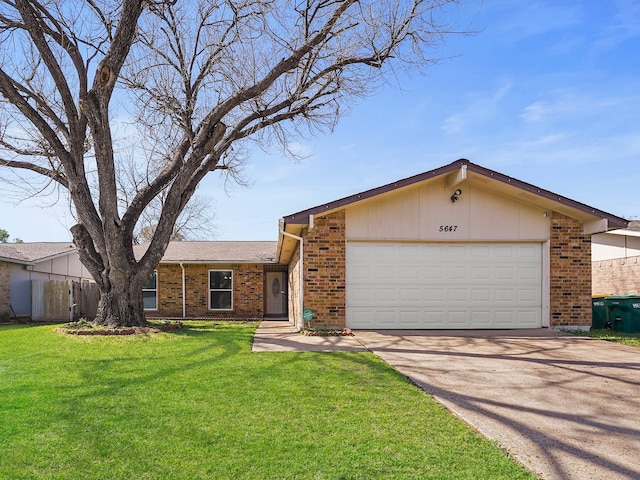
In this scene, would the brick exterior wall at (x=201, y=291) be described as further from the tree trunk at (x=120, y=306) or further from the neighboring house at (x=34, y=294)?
the tree trunk at (x=120, y=306)

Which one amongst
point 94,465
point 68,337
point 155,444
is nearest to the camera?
point 94,465

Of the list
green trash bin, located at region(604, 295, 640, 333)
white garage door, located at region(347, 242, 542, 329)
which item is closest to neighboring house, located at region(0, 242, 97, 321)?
white garage door, located at region(347, 242, 542, 329)

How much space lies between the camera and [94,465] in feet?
11.3

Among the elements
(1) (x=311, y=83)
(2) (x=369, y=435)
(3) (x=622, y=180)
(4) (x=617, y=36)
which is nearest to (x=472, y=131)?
(4) (x=617, y=36)

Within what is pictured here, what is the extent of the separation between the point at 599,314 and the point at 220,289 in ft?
43.9

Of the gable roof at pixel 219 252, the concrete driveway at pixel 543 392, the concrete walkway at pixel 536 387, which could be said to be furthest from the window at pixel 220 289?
the concrete driveway at pixel 543 392

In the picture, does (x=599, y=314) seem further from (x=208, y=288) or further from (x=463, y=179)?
(x=208, y=288)

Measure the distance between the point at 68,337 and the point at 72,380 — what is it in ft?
15.8

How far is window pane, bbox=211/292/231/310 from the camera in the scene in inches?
746

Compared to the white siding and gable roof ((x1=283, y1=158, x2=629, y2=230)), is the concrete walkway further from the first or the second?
gable roof ((x1=283, y1=158, x2=629, y2=230))

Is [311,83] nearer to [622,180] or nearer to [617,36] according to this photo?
[617,36]

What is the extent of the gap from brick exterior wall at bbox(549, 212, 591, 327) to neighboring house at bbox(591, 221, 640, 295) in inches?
172

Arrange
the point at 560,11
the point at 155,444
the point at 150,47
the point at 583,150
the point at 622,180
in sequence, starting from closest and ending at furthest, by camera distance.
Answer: the point at 155,444 < the point at 560,11 < the point at 150,47 < the point at 583,150 < the point at 622,180

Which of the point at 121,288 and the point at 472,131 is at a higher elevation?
the point at 472,131
